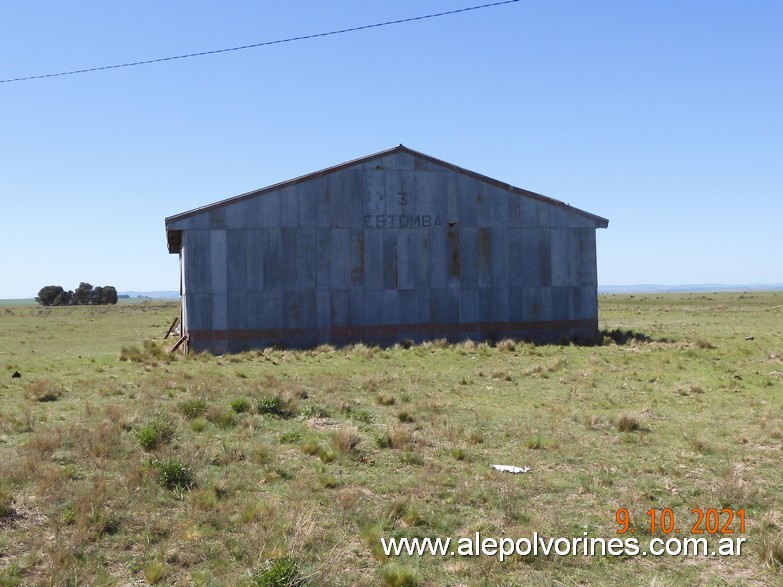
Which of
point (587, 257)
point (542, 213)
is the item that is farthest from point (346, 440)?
point (587, 257)

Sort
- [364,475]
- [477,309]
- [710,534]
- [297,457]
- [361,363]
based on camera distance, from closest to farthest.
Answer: [710,534] → [364,475] → [297,457] → [361,363] → [477,309]

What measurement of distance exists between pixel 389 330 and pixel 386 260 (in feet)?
10.5

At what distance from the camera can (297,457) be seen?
12195mm

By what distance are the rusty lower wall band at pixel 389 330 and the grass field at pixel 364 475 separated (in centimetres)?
1024

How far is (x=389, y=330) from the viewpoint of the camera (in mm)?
33750

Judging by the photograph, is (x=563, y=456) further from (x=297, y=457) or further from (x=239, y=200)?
(x=239, y=200)

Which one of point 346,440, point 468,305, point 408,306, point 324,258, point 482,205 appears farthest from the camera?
point 482,205

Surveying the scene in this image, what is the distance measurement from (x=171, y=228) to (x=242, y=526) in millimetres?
24775

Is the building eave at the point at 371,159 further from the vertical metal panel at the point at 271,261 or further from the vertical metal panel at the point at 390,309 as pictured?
the vertical metal panel at the point at 390,309

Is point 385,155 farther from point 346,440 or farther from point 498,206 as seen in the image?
point 346,440

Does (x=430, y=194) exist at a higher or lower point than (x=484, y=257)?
higher

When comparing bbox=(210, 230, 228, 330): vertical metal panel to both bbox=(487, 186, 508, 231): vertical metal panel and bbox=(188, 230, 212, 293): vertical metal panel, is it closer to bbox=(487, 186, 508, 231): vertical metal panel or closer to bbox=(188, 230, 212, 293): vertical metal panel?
bbox=(188, 230, 212, 293): vertical metal panel

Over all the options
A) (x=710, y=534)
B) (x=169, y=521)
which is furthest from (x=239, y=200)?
(x=710, y=534)

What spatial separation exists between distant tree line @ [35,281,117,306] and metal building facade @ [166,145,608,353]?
10668cm
